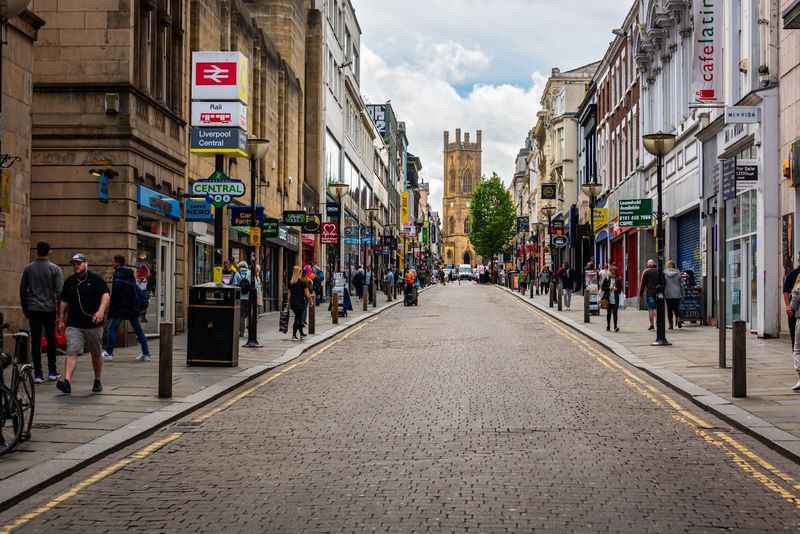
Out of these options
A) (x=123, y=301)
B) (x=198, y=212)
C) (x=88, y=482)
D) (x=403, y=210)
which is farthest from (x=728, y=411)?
(x=403, y=210)

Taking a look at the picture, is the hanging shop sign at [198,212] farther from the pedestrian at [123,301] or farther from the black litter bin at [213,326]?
the black litter bin at [213,326]

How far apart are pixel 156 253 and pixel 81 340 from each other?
33.8ft

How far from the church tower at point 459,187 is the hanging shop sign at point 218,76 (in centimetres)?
16916

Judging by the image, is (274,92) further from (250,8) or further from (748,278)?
(748,278)

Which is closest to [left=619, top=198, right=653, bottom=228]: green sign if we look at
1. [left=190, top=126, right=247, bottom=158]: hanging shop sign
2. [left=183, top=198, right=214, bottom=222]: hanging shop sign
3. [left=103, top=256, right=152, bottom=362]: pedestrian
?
[left=183, top=198, right=214, bottom=222]: hanging shop sign

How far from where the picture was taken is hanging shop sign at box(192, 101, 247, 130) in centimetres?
1839

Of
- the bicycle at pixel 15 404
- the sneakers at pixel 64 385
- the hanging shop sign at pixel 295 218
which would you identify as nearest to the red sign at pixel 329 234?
the hanging shop sign at pixel 295 218

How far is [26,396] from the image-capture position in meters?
9.07

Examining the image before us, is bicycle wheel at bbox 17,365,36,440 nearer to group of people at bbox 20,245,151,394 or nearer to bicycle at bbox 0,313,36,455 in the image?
bicycle at bbox 0,313,36,455

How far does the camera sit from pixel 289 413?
37.6 ft

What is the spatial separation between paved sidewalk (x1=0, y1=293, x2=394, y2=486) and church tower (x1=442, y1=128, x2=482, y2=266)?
16935 cm

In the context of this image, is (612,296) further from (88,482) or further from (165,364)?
(88,482)

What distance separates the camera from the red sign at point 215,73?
18594 mm

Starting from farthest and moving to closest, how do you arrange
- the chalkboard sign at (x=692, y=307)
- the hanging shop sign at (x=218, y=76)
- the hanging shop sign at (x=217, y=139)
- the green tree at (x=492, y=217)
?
1. the green tree at (x=492, y=217)
2. the chalkboard sign at (x=692, y=307)
3. the hanging shop sign at (x=218, y=76)
4. the hanging shop sign at (x=217, y=139)
